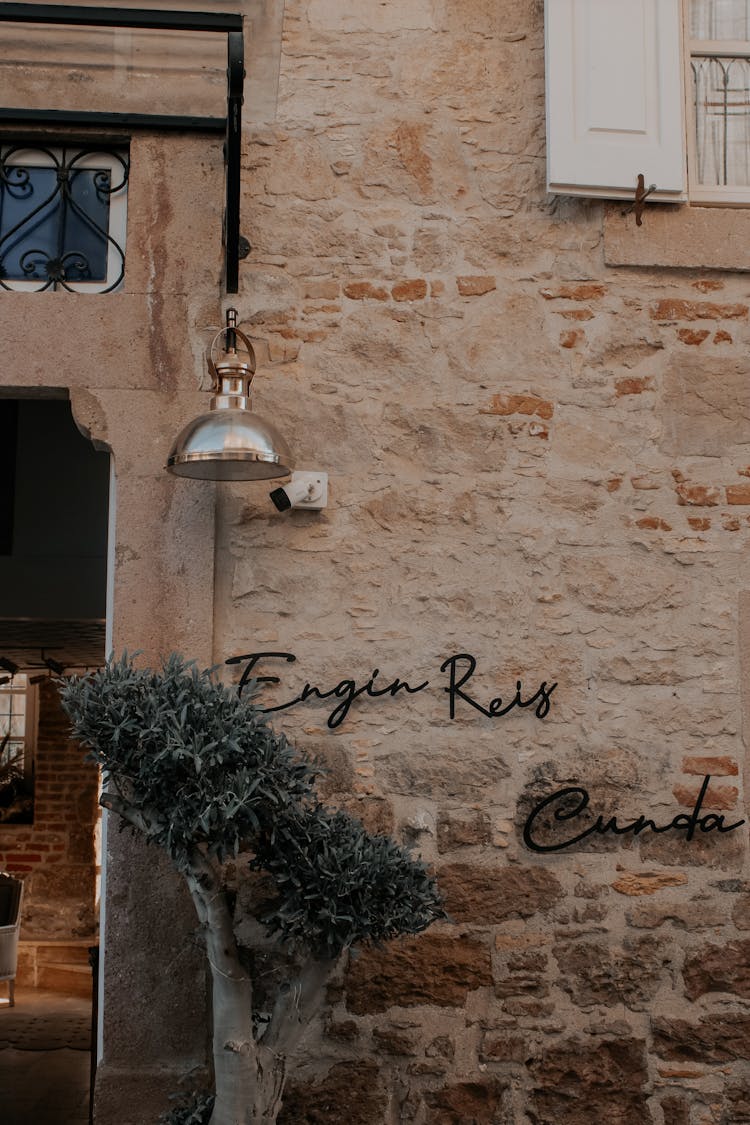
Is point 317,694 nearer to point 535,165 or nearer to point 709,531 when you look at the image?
point 709,531

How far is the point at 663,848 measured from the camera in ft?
12.0

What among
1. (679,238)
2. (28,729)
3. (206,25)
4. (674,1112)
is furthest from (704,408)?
(28,729)

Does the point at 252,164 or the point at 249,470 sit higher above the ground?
the point at 252,164

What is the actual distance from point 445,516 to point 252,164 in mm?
1321

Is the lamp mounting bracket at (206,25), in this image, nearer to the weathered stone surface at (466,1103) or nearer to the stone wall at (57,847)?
the weathered stone surface at (466,1103)

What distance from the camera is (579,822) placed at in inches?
143

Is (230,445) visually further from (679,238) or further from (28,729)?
(28,729)

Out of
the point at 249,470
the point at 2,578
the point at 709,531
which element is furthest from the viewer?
the point at 2,578

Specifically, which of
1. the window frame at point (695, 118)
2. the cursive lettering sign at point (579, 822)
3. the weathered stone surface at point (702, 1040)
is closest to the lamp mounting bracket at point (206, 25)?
the window frame at point (695, 118)

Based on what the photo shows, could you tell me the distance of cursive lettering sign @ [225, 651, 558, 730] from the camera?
3.60 m

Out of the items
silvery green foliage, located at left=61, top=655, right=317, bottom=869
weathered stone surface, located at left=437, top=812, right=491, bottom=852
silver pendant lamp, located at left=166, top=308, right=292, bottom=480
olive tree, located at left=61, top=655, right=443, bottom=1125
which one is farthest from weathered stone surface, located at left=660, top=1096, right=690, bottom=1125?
silver pendant lamp, located at left=166, top=308, right=292, bottom=480

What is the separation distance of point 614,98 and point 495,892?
2585 mm

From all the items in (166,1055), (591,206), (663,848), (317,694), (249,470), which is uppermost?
(591,206)

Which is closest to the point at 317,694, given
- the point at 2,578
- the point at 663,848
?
the point at 663,848
